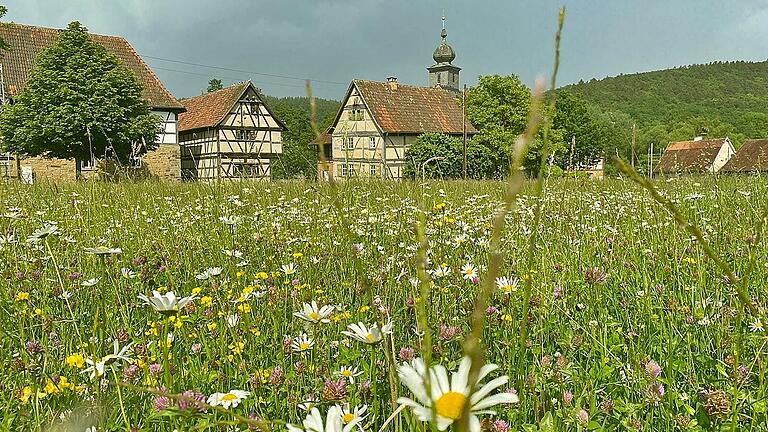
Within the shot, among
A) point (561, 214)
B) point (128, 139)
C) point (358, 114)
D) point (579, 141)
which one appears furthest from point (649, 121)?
point (561, 214)

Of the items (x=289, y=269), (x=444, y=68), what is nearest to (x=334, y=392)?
(x=289, y=269)

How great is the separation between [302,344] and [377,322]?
24.6 inches

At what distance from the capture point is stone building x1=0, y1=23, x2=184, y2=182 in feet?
87.9

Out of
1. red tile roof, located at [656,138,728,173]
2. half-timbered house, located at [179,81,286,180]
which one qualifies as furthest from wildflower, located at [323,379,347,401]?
half-timbered house, located at [179,81,286,180]

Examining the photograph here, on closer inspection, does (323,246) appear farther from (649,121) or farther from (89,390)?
(649,121)

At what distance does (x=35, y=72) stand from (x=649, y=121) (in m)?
67.6

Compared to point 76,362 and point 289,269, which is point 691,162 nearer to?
point 289,269

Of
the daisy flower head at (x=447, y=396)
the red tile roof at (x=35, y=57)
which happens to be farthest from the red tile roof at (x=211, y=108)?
the daisy flower head at (x=447, y=396)

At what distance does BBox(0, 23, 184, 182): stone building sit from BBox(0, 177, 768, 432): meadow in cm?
2508

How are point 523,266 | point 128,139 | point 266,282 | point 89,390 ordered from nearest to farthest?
point 89,390, point 266,282, point 523,266, point 128,139

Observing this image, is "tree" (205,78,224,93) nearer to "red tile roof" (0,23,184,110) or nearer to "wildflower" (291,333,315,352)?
"red tile roof" (0,23,184,110)

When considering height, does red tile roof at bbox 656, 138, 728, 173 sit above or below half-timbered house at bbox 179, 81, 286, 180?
below

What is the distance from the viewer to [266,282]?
273 centimetres

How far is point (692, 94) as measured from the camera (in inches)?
3420
